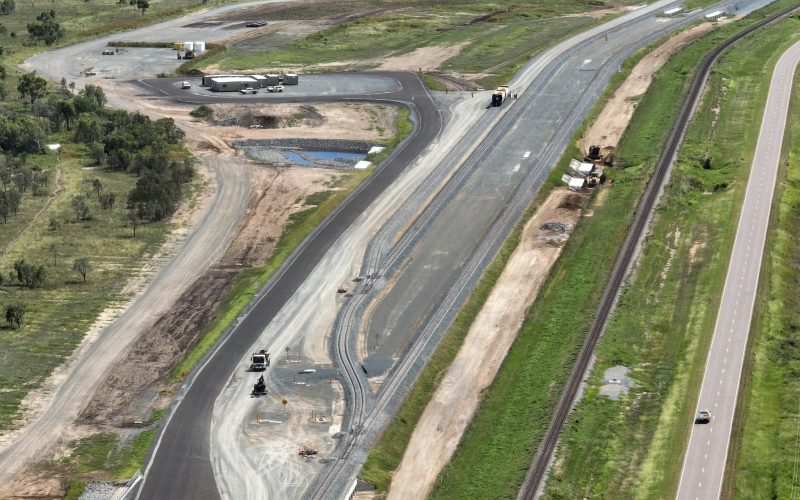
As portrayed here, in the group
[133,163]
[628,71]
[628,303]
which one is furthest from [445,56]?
[628,303]

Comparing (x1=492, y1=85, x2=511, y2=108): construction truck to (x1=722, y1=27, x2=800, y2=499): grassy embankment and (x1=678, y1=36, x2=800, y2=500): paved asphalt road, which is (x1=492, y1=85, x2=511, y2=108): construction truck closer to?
(x1=678, y1=36, x2=800, y2=500): paved asphalt road

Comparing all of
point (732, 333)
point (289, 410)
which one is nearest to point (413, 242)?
point (289, 410)

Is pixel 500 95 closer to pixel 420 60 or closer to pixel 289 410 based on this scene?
pixel 420 60

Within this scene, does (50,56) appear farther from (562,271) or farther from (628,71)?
(562,271)

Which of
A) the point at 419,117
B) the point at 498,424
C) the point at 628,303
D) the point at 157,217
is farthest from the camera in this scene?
the point at 419,117

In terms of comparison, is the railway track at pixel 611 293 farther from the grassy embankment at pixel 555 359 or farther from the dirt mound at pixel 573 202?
the dirt mound at pixel 573 202

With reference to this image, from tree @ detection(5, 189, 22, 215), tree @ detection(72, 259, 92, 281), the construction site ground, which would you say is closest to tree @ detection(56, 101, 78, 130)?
the construction site ground

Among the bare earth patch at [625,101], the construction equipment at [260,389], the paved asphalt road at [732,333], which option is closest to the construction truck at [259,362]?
the construction equipment at [260,389]
